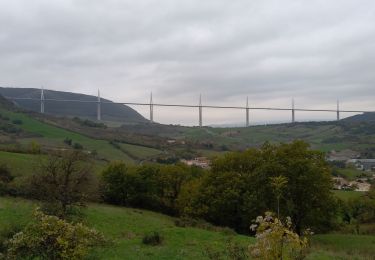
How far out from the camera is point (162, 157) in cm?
11262

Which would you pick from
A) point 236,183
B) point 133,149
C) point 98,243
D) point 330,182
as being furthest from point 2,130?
point 98,243

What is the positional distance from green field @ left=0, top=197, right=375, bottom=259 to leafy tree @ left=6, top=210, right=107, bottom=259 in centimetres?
657

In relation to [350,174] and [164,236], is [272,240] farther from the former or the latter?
[350,174]

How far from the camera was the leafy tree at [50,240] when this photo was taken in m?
12.1

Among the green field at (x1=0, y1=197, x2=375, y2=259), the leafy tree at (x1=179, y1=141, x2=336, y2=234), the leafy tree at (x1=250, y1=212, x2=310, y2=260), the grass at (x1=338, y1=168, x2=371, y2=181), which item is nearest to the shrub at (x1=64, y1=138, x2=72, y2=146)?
the grass at (x1=338, y1=168, x2=371, y2=181)

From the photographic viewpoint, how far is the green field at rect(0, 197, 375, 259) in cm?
2366

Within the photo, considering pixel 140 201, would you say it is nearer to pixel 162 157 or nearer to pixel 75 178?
pixel 75 178

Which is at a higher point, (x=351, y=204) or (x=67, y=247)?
(x=67, y=247)

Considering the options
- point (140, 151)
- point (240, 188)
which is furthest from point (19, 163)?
point (140, 151)

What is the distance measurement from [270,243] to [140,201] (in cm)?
4872

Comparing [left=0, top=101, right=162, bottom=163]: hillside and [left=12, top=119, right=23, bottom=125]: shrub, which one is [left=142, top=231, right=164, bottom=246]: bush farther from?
[left=12, top=119, right=23, bottom=125]: shrub

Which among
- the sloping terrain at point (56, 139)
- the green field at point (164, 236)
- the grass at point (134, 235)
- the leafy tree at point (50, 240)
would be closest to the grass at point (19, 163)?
the green field at point (164, 236)

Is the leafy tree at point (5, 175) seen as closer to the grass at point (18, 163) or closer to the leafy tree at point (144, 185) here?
the grass at point (18, 163)

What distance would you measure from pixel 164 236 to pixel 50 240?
1730 cm
